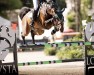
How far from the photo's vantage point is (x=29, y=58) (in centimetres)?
995

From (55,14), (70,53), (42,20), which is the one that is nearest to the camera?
(55,14)

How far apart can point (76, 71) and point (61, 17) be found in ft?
4.71

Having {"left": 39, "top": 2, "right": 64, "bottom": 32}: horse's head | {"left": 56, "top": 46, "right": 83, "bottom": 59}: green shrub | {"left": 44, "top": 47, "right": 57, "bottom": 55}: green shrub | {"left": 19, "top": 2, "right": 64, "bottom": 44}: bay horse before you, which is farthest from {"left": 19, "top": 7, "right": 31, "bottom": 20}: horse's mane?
{"left": 56, "top": 46, "right": 83, "bottom": 59}: green shrub

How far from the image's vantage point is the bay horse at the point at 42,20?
28.4ft

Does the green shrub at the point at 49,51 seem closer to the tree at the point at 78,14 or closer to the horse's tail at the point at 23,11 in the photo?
the tree at the point at 78,14

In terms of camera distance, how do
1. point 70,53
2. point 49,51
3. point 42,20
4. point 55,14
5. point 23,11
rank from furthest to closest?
point 49,51 < point 70,53 < point 23,11 < point 42,20 < point 55,14

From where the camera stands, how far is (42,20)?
8750 mm

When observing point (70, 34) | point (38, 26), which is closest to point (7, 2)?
point (38, 26)

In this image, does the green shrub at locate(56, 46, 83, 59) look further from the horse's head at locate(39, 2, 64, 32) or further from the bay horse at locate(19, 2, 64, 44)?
the horse's head at locate(39, 2, 64, 32)

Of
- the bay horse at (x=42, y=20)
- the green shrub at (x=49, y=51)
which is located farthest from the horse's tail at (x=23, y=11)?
the green shrub at (x=49, y=51)

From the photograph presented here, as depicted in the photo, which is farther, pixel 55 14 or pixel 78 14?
pixel 78 14

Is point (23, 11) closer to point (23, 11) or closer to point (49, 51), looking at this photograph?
point (23, 11)

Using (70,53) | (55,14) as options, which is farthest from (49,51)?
(55,14)

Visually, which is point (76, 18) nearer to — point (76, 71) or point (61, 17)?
point (61, 17)
